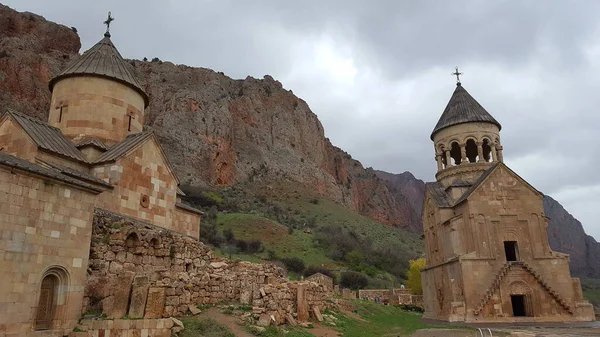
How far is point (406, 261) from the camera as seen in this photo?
156ft

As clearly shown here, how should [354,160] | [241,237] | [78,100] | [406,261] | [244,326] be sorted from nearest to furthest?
[244,326] < [78,100] < [241,237] < [406,261] < [354,160]

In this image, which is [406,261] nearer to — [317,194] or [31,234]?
[317,194]

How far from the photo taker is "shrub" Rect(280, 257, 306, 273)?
106 feet

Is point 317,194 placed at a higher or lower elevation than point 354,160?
lower

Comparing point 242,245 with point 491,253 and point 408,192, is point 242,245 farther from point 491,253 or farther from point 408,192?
point 408,192

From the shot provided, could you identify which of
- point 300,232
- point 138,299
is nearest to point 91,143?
point 138,299

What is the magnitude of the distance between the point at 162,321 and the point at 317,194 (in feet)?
195

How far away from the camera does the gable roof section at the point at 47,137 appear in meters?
9.66

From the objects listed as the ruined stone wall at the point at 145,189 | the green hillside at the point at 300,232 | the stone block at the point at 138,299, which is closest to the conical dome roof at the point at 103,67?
the ruined stone wall at the point at 145,189

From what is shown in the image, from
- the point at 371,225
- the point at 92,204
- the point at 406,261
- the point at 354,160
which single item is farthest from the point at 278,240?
the point at 354,160

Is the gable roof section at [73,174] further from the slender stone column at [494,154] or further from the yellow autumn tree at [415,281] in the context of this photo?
the yellow autumn tree at [415,281]

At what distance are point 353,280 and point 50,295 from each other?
2936 centimetres

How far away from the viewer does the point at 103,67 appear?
12219 mm

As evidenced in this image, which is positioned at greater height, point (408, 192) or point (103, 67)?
point (408, 192)
